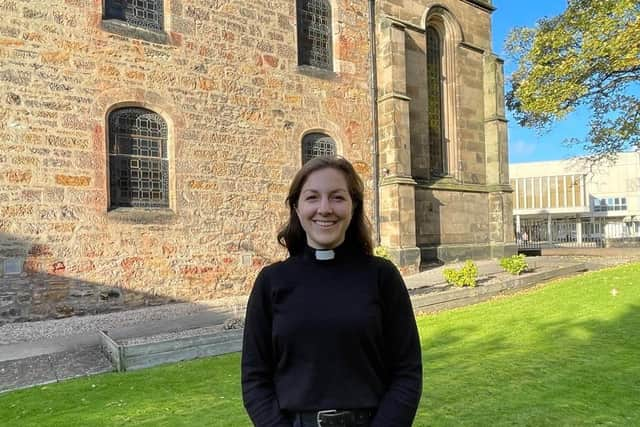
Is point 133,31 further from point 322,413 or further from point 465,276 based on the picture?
point 322,413

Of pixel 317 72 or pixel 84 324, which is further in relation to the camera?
pixel 317 72

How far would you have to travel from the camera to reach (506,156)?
17.9 m

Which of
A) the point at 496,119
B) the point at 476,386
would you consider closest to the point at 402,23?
the point at 496,119

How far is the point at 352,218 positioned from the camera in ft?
6.35

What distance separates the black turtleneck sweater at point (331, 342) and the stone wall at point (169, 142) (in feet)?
28.6

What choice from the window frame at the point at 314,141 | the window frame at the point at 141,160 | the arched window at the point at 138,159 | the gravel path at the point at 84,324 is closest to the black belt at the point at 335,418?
the gravel path at the point at 84,324

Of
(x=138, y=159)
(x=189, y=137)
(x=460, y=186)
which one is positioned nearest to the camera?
(x=138, y=159)

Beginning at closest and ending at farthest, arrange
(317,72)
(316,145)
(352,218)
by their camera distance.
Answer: (352,218)
(317,72)
(316,145)

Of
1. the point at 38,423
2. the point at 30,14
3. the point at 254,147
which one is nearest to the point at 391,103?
the point at 254,147

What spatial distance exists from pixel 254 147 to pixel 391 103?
4.80 m

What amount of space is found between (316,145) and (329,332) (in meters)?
11.8

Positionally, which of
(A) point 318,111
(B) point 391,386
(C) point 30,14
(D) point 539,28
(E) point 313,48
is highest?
(D) point 539,28

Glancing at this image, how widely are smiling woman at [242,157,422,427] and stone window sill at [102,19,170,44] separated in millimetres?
9816

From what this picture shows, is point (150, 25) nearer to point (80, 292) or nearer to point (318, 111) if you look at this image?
point (318, 111)
